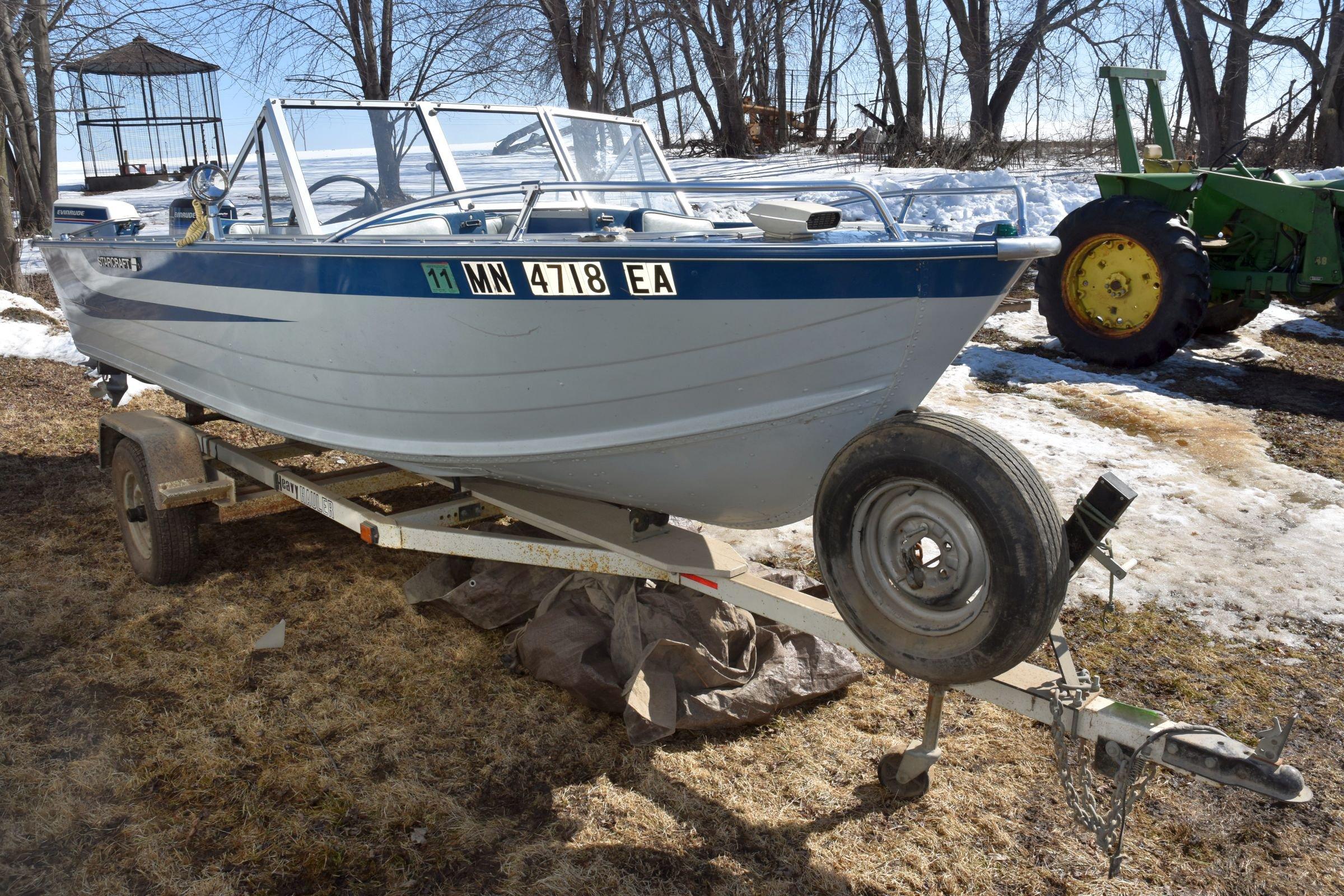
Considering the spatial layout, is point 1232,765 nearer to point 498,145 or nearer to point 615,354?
point 615,354

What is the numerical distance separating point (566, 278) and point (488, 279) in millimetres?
306

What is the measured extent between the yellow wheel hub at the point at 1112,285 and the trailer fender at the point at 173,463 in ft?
21.5

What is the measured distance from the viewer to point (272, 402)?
14.0ft

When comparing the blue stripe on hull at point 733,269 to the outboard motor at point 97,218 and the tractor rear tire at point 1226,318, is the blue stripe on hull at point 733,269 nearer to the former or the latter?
the outboard motor at point 97,218

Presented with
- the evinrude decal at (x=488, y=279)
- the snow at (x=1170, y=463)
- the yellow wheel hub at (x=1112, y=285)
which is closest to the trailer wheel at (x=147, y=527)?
the snow at (x=1170, y=463)

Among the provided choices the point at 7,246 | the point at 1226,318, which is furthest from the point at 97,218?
the point at 1226,318

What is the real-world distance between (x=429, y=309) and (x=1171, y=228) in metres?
6.11

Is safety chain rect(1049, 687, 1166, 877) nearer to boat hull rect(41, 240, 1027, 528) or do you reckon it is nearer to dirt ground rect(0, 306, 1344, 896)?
dirt ground rect(0, 306, 1344, 896)

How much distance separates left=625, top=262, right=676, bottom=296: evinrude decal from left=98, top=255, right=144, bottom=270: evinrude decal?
125 inches

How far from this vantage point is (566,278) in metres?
2.91

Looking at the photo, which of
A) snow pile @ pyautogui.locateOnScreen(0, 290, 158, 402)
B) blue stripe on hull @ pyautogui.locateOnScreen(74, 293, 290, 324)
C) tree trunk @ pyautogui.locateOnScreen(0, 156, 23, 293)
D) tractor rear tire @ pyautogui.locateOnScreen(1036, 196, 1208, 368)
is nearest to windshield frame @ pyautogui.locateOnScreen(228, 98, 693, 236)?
blue stripe on hull @ pyautogui.locateOnScreen(74, 293, 290, 324)

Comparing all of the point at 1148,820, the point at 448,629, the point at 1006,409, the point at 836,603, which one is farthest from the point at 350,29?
the point at 1148,820

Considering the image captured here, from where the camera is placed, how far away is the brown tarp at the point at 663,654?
3.24m

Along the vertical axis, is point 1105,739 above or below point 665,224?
below
